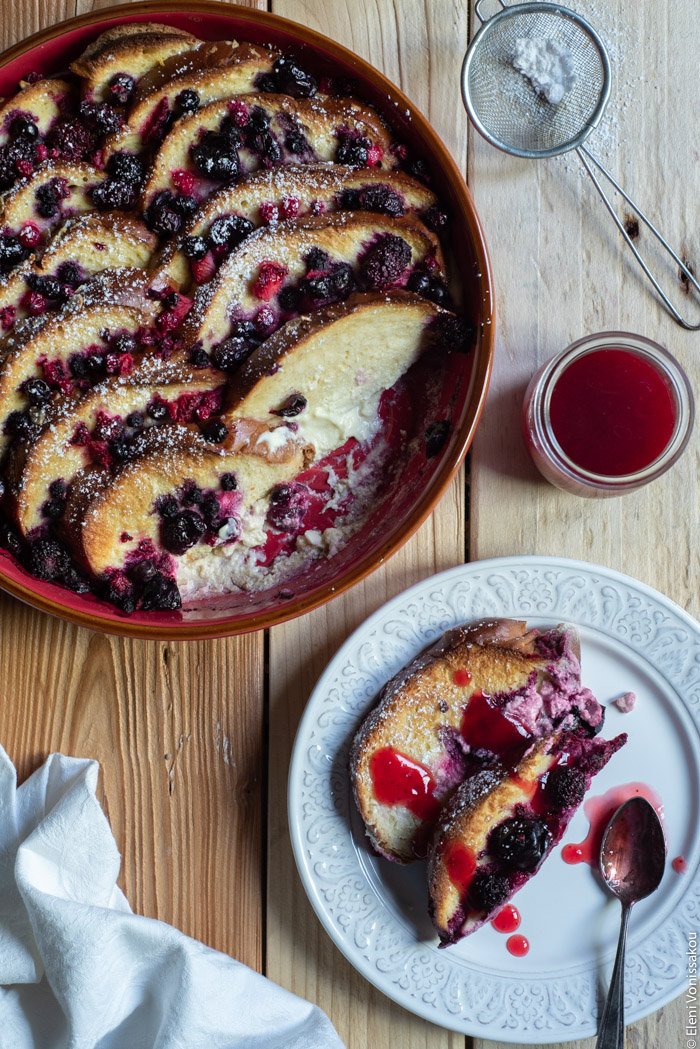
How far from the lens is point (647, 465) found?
2.21m

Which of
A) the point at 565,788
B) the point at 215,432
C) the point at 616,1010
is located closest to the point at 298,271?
the point at 215,432

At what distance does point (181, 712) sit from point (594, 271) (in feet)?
5.82

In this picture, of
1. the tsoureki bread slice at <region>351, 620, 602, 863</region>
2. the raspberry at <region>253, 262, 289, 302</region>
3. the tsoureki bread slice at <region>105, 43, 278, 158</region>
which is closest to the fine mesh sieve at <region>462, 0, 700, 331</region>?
the tsoureki bread slice at <region>105, 43, 278, 158</region>

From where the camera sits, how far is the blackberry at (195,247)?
2102 millimetres

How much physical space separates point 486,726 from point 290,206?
1.50m

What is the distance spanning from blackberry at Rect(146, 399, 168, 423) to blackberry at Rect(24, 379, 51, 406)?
26 cm

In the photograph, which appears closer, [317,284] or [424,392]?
[317,284]

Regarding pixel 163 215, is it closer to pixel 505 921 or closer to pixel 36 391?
pixel 36 391

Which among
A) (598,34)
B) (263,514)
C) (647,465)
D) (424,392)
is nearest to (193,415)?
(263,514)

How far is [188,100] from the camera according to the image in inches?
84.7

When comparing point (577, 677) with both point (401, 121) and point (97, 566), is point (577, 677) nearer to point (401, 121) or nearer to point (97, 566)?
point (97, 566)

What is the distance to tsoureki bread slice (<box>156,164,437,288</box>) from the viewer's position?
211 centimetres

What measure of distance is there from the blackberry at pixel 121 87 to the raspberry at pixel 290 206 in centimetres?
51

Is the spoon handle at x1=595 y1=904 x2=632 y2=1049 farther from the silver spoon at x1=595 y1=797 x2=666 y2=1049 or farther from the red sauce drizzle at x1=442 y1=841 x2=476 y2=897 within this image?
the red sauce drizzle at x1=442 y1=841 x2=476 y2=897
